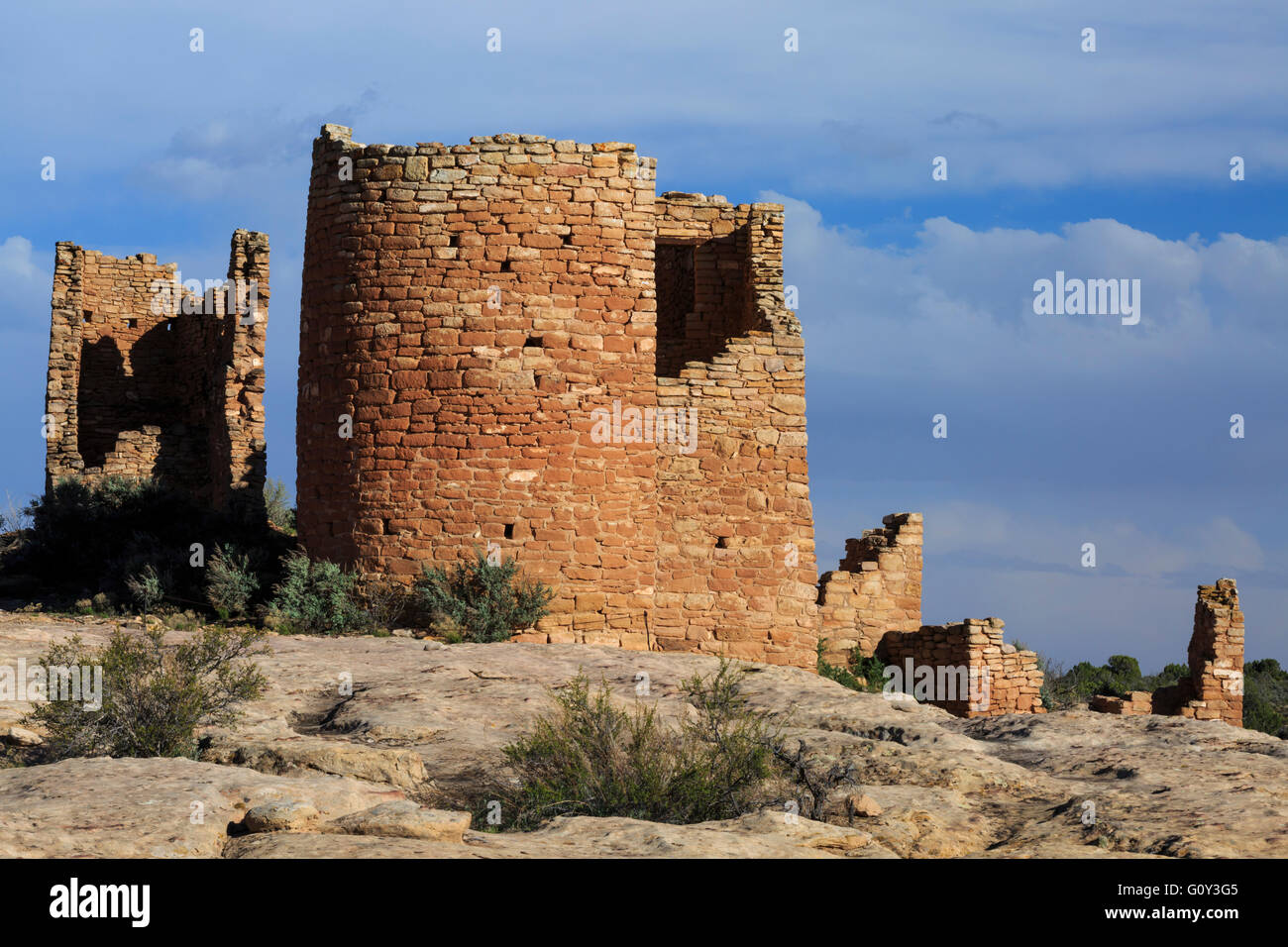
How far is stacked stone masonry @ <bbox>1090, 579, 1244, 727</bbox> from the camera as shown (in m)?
21.4

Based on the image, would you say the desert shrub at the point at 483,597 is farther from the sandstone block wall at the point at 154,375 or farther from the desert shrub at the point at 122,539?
the sandstone block wall at the point at 154,375

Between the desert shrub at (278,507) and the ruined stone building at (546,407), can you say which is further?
the desert shrub at (278,507)

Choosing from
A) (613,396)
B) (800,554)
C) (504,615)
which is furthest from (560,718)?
(800,554)

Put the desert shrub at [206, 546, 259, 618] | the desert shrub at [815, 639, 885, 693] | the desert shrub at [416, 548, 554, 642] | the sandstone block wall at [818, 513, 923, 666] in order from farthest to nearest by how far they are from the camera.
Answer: the sandstone block wall at [818, 513, 923, 666] → the desert shrub at [815, 639, 885, 693] → the desert shrub at [206, 546, 259, 618] → the desert shrub at [416, 548, 554, 642]

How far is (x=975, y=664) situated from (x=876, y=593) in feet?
5.81

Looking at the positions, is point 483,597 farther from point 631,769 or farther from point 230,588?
point 631,769

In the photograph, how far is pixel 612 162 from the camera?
14.0 m

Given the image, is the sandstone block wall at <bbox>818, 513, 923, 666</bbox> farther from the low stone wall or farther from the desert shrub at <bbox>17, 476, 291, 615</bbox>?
the desert shrub at <bbox>17, 476, 291, 615</bbox>

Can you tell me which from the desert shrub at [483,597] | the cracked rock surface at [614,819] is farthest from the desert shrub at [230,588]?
the cracked rock surface at [614,819]

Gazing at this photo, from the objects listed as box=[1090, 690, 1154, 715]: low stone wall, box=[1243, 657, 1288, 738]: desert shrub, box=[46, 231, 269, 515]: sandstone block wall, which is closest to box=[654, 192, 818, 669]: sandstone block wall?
box=[1090, 690, 1154, 715]: low stone wall

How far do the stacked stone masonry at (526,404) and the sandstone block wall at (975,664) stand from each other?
4513 mm

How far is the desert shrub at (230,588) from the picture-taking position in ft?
46.6

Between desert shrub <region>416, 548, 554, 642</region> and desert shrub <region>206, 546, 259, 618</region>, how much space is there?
7.10 ft
